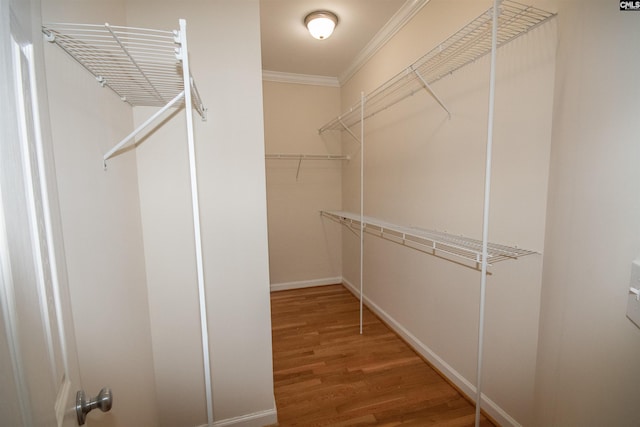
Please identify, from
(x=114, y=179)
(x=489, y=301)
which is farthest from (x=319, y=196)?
(x=114, y=179)

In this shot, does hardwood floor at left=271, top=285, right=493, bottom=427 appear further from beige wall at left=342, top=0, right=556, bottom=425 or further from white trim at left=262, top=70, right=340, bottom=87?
white trim at left=262, top=70, right=340, bottom=87

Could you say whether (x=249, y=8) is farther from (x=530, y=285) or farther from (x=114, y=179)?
(x=530, y=285)

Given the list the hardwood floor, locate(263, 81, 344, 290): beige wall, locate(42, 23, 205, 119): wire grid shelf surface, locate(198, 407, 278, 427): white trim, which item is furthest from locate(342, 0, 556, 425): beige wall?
locate(42, 23, 205, 119): wire grid shelf surface

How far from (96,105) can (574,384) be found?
2.21m

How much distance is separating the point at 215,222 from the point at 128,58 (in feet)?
2.59

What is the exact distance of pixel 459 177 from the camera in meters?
1.77

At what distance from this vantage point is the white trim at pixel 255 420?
5.12ft

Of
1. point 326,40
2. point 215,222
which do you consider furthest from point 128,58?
point 326,40

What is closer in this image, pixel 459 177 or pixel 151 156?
pixel 151 156

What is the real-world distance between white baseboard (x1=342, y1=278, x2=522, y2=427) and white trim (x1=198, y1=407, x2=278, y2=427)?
4.09 feet

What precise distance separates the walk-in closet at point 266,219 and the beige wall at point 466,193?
13mm

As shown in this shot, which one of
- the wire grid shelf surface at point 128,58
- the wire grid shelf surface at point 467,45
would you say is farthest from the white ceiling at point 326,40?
the wire grid shelf surface at point 128,58

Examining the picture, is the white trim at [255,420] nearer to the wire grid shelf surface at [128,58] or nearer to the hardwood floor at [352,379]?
the hardwood floor at [352,379]

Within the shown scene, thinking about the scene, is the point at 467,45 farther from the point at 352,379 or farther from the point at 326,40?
the point at 352,379
